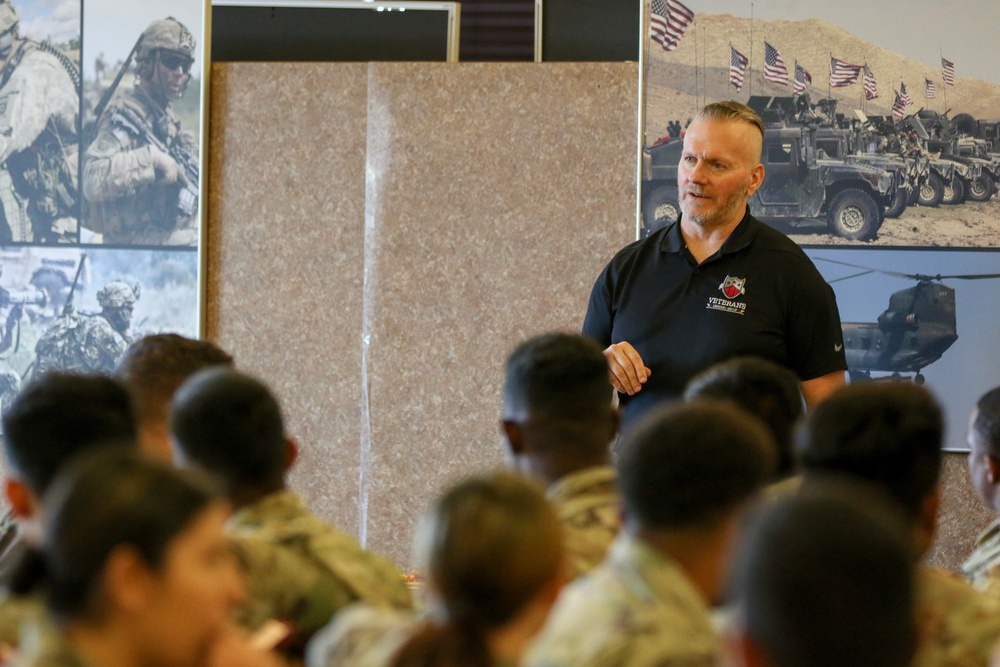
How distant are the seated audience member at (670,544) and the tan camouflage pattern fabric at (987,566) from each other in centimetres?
82

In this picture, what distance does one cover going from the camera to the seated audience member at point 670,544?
55.6 inches

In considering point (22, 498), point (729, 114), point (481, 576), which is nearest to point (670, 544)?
point (481, 576)

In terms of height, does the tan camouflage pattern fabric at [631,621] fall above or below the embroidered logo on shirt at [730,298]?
below

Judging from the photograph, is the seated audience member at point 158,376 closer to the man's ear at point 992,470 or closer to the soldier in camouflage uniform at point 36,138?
the man's ear at point 992,470

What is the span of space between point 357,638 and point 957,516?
10.5 ft

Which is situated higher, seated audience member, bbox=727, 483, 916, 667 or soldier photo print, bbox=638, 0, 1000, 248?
soldier photo print, bbox=638, 0, 1000, 248

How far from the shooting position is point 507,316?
4.46 meters

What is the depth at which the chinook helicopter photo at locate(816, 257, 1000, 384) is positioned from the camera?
4.20 m

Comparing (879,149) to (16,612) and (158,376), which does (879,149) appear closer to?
(158,376)

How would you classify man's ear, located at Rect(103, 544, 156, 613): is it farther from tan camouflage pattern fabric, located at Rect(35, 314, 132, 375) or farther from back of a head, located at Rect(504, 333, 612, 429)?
tan camouflage pattern fabric, located at Rect(35, 314, 132, 375)

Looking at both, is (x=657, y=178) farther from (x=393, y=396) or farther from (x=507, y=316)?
(x=393, y=396)

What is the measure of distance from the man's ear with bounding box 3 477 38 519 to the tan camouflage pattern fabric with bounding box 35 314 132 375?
2733 millimetres

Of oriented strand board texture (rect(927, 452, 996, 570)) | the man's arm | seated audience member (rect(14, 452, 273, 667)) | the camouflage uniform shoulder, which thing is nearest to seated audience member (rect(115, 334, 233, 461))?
the camouflage uniform shoulder

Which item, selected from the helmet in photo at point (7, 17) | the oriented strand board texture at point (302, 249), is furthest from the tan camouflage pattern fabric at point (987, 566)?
the helmet in photo at point (7, 17)
